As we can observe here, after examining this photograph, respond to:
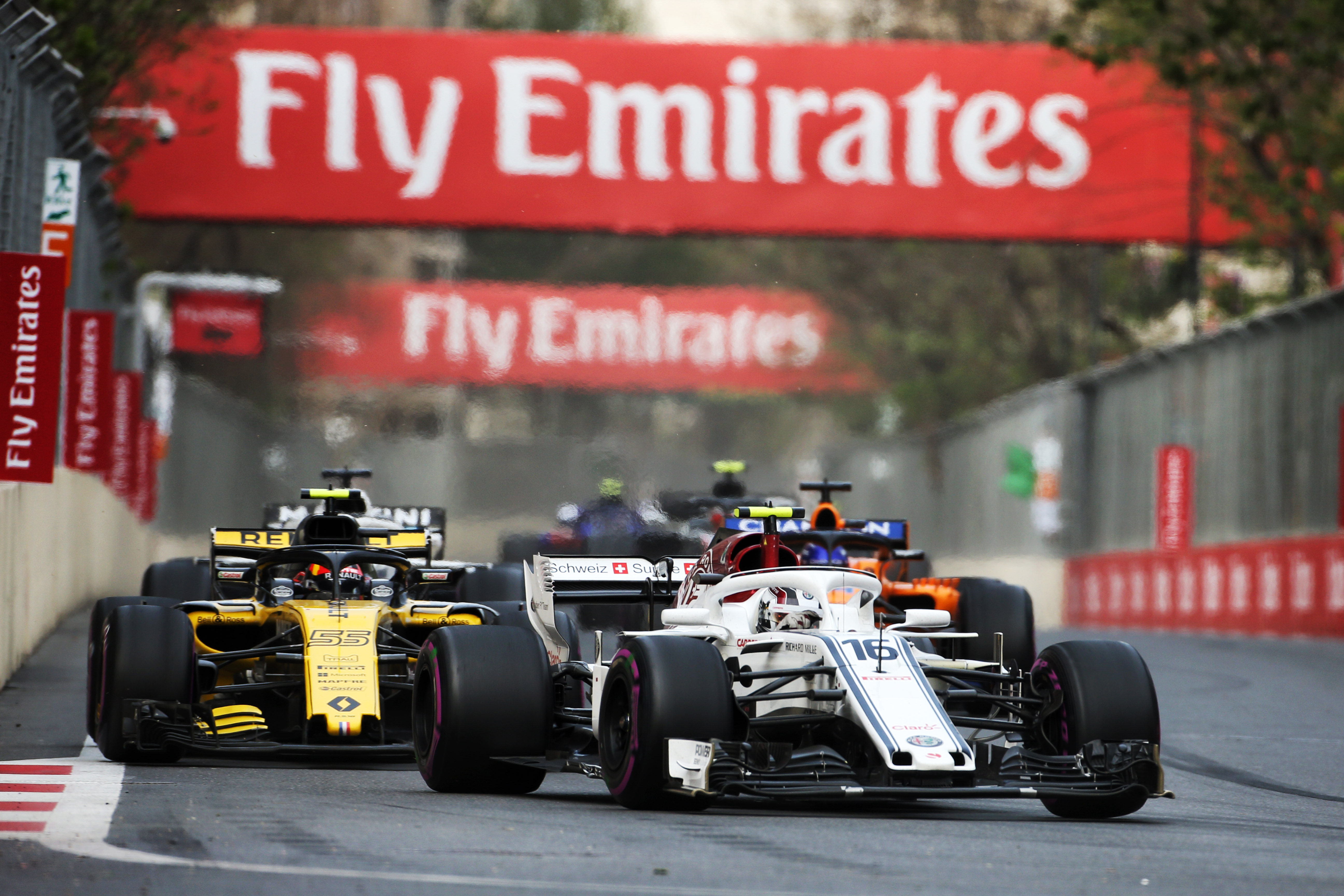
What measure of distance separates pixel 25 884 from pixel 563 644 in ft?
16.6

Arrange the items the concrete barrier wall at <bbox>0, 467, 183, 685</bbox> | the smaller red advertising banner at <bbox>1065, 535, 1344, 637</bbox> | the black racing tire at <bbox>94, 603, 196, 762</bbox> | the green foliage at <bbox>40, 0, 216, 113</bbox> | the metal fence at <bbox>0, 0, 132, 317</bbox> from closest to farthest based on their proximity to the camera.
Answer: the black racing tire at <bbox>94, 603, 196, 762</bbox> → the metal fence at <bbox>0, 0, 132, 317</bbox> → the concrete barrier wall at <bbox>0, 467, 183, 685</bbox> → the green foliage at <bbox>40, 0, 216, 113</bbox> → the smaller red advertising banner at <bbox>1065, 535, 1344, 637</bbox>

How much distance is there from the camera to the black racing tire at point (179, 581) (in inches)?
599

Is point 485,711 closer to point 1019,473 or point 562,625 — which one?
point 562,625

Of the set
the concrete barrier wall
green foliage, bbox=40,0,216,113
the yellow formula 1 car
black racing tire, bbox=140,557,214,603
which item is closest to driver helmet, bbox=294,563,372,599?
the yellow formula 1 car

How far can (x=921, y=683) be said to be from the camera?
30.2ft

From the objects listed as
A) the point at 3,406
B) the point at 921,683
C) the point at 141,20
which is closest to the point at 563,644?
the point at 921,683

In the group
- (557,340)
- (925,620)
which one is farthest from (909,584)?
(557,340)

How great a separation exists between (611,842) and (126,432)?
72.7 ft

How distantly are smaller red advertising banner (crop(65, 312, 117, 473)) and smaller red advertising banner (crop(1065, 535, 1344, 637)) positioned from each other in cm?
1278

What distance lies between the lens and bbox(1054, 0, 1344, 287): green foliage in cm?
2794

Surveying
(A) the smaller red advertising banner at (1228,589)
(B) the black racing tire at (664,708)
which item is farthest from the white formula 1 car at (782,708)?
(A) the smaller red advertising banner at (1228,589)

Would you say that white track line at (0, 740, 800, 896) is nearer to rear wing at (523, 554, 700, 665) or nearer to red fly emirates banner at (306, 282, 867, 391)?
rear wing at (523, 554, 700, 665)

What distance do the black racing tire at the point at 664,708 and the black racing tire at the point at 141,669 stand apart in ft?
9.43

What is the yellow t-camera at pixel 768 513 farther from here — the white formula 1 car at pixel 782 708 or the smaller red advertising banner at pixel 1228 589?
the smaller red advertising banner at pixel 1228 589
